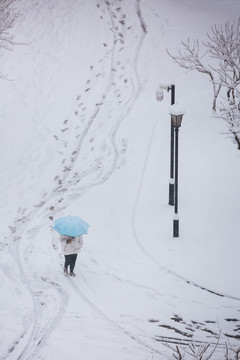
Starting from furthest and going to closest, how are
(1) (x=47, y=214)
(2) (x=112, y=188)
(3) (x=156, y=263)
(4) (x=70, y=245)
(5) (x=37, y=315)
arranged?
(2) (x=112, y=188) → (1) (x=47, y=214) → (3) (x=156, y=263) → (4) (x=70, y=245) → (5) (x=37, y=315)

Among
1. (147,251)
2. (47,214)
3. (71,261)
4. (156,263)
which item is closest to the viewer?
(71,261)

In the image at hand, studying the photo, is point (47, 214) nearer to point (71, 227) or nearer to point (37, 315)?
point (71, 227)

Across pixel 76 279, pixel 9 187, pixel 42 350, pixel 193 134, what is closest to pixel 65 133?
pixel 9 187

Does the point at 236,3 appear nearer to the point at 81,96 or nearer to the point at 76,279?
the point at 81,96

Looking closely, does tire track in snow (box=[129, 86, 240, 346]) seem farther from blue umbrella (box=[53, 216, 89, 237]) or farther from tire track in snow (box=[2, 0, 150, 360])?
blue umbrella (box=[53, 216, 89, 237])

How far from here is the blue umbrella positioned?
388 inches

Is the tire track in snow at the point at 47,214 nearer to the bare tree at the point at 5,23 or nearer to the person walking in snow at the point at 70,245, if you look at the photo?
the person walking in snow at the point at 70,245

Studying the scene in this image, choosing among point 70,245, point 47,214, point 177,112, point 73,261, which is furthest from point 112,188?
point 70,245

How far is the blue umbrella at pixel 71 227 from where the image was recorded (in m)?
9.87

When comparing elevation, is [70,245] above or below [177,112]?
below

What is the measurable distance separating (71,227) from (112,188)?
4529 millimetres

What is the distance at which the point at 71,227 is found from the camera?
391 inches

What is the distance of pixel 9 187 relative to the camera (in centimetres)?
1527

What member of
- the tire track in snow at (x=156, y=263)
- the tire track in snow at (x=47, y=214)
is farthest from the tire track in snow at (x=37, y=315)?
the tire track in snow at (x=156, y=263)
